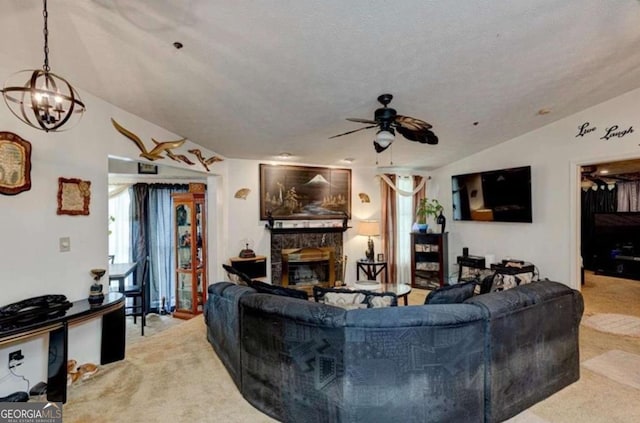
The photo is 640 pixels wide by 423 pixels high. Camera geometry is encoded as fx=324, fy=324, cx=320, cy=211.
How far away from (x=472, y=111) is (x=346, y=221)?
3.17 metres

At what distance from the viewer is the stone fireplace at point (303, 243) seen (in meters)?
5.93

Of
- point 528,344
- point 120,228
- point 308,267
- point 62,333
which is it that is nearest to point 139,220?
point 120,228

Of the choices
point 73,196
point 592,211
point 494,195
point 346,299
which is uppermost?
point 494,195

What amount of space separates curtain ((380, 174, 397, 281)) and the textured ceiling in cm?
259

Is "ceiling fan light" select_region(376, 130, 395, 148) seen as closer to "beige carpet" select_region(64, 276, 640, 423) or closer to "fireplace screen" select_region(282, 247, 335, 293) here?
"beige carpet" select_region(64, 276, 640, 423)

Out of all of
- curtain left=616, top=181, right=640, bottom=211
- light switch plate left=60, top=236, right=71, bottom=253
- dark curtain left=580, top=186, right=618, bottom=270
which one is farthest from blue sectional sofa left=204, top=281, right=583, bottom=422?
dark curtain left=580, top=186, right=618, bottom=270

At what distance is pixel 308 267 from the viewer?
6.34 m

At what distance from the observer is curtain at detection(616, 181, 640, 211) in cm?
746

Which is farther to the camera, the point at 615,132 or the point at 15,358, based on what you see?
the point at 615,132

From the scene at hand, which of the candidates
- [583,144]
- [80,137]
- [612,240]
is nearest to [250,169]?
[80,137]

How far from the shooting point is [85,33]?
7.25ft

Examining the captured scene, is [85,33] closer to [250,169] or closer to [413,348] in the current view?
[413,348]

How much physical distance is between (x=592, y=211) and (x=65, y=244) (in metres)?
10.8

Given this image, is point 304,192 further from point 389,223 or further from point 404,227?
point 404,227
